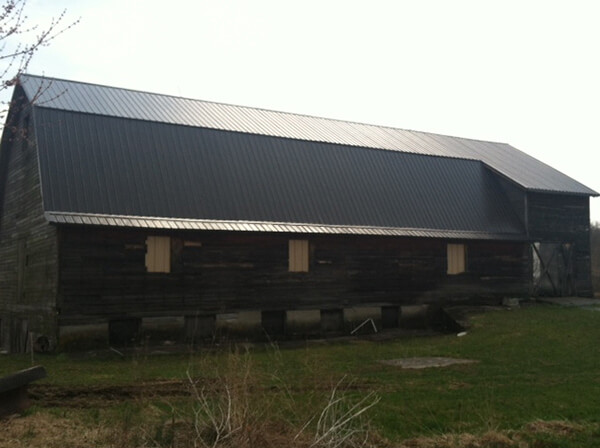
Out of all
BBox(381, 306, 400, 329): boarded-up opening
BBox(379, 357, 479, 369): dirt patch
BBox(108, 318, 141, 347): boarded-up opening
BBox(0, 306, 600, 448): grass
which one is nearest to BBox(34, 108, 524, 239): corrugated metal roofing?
BBox(108, 318, 141, 347): boarded-up opening

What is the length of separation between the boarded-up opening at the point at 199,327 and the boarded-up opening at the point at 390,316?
7.36 metres

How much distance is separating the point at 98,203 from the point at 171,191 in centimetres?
273

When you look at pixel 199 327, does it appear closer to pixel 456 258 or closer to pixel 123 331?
pixel 123 331

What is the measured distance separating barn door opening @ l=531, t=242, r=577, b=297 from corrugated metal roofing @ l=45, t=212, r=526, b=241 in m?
3.08

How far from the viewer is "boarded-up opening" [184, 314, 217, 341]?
21.8 metres

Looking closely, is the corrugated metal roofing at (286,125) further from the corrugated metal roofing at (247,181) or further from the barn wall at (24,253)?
the barn wall at (24,253)

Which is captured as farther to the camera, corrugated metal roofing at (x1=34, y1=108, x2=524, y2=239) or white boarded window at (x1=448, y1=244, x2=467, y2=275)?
white boarded window at (x1=448, y1=244, x2=467, y2=275)

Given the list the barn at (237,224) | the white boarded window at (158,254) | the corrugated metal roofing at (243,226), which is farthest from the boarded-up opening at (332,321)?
the white boarded window at (158,254)

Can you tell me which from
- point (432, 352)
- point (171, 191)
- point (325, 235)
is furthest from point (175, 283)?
point (432, 352)

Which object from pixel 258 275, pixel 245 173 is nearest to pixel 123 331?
pixel 258 275

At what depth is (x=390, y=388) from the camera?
12242mm

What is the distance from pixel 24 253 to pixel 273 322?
358 inches

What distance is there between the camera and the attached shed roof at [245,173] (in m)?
21.4

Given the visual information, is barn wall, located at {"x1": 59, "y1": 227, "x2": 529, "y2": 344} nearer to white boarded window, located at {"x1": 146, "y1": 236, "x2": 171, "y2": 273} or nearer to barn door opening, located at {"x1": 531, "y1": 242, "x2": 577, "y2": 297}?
white boarded window, located at {"x1": 146, "y1": 236, "x2": 171, "y2": 273}
